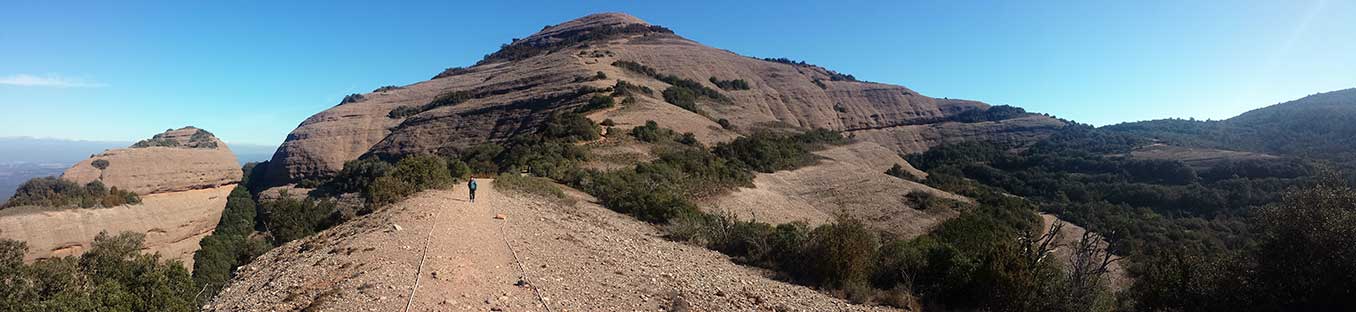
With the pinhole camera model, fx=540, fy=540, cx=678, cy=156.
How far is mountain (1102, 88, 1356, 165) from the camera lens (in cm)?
5675

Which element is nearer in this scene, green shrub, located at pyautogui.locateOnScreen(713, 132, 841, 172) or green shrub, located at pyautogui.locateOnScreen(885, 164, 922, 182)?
green shrub, located at pyautogui.locateOnScreen(713, 132, 841, 172)

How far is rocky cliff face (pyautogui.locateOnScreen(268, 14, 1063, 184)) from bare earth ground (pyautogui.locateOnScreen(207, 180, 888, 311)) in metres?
27.9

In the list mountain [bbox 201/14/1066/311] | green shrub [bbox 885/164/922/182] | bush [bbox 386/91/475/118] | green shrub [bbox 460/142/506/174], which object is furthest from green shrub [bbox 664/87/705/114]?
green shrub [bbox 460/142/506/174]

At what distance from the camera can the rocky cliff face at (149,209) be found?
27.7 metres

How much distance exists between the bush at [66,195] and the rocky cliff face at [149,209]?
0.62 m

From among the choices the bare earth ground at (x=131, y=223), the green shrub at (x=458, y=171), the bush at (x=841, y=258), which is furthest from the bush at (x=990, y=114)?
the bare earth ground at (x=131, y=223)

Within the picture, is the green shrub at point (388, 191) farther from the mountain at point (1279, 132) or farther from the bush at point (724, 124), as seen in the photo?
the mountain at point (1279, 132)

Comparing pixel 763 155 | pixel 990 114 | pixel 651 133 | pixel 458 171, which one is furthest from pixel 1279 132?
pixel 458 171

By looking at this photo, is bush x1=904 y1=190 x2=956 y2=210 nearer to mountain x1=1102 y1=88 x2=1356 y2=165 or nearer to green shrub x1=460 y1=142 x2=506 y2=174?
green shrub x1=460 y1=142 x2=506 y2=174

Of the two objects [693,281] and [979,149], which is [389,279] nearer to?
[693,281]

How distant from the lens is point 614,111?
145ft

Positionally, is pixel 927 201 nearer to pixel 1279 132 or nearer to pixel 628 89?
pixel 628 89

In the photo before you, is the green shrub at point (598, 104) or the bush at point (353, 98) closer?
the green shrub at point (598, 104)

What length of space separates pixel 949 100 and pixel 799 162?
68246mm
